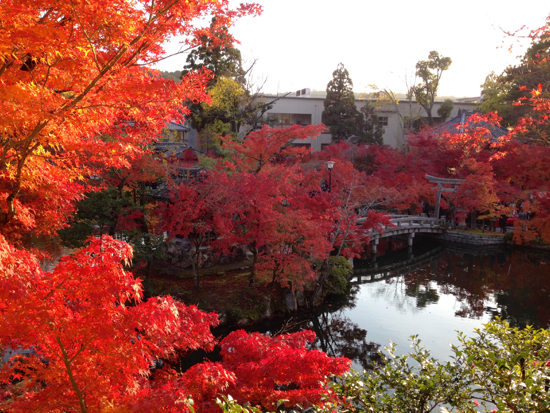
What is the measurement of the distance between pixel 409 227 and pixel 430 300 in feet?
26.9

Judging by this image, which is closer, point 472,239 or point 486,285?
point 486,285

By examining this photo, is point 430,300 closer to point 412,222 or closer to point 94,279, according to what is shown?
point 412,222

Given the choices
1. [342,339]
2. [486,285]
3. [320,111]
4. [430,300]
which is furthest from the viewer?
[320,111]

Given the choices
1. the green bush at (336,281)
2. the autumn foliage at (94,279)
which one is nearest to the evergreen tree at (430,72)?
the green bush at (336,281)

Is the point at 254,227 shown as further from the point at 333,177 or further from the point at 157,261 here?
the point at 333,177

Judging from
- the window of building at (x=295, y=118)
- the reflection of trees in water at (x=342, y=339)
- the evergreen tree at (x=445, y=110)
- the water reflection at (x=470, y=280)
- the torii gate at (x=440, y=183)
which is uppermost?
the evergreen tree at (x=445, y=110)

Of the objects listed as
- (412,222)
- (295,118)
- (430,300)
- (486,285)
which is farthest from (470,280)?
(295,118)

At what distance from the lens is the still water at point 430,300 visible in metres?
11.2

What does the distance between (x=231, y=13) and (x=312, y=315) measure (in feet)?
31.8

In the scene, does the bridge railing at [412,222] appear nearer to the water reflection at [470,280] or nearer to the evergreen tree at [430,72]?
the water reflection at [470,280]

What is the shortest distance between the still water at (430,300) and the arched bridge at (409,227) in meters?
1.16

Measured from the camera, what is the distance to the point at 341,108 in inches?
1328

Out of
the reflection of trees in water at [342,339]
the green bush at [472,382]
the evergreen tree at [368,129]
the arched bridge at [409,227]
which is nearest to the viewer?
the green bush at [472,382]

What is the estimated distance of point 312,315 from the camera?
12.7 metres
